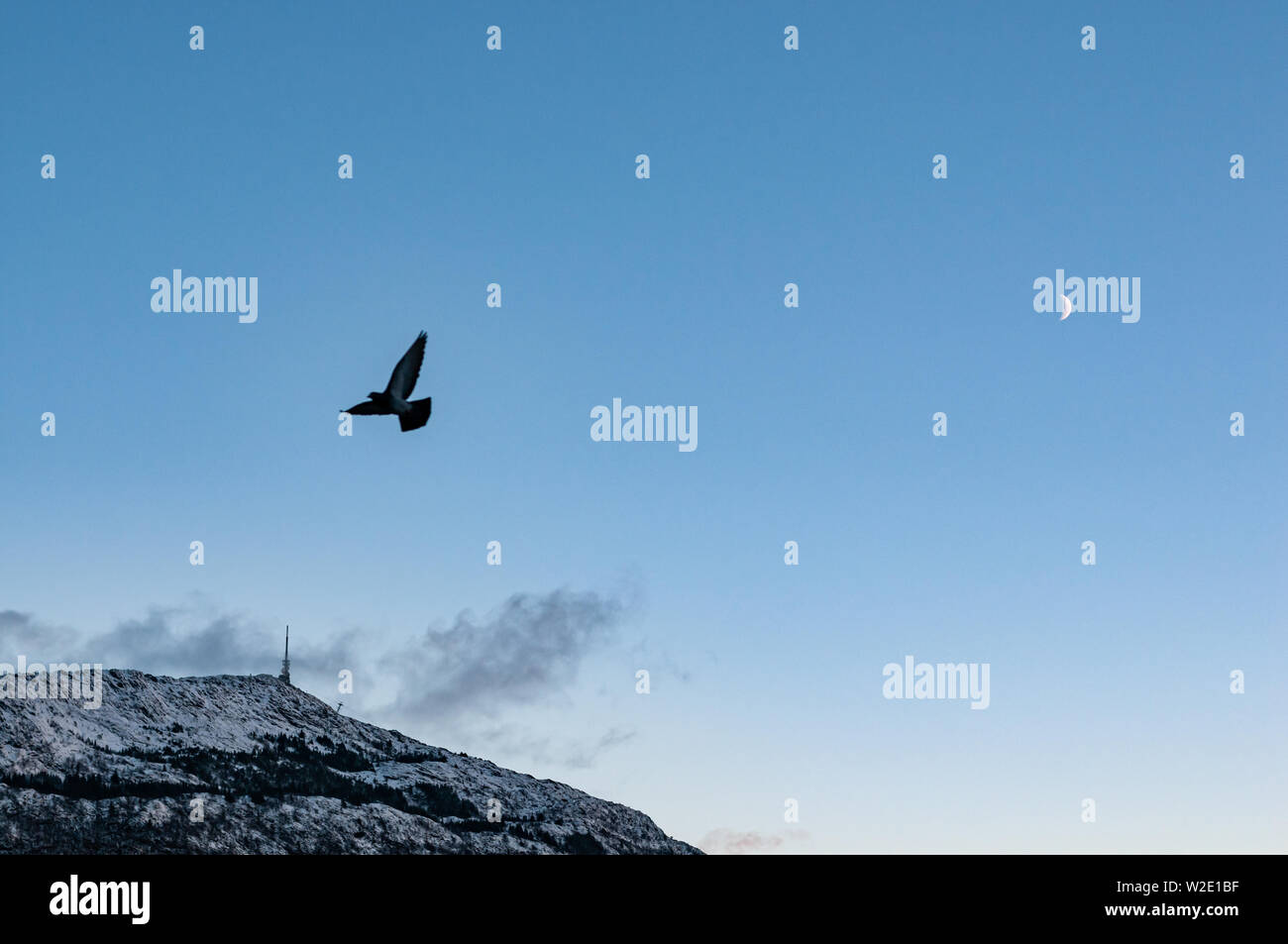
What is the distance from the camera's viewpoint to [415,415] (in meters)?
34.2

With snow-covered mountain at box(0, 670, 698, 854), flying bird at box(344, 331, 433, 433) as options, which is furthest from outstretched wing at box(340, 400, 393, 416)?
snow-covered mountain at box(0, 670, 698, 854)

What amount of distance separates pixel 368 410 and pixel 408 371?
1920mm

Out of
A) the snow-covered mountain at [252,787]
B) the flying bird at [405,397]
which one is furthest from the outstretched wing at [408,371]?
the snow-covered mountain at [252,787]

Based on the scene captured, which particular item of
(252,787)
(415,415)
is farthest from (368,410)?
(252,787)

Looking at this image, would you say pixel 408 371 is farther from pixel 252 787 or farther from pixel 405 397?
pixel 252 787

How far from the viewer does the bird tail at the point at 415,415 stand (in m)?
33.8

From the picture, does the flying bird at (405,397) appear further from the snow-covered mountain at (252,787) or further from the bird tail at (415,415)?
the snow-covered mountain at (252,787)

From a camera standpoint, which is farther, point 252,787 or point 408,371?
point 252,787

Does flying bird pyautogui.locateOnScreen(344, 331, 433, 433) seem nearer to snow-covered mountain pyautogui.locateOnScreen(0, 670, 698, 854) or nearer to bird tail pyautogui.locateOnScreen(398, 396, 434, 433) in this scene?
bird tail pyautogui.locateOnScreen(398, 396, 434, 433)

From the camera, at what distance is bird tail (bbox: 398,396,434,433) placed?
33.8 meters

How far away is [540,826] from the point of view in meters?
165
